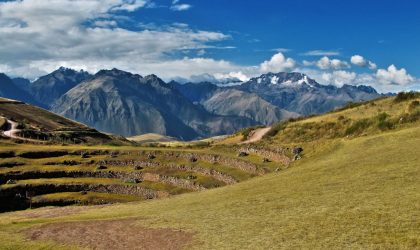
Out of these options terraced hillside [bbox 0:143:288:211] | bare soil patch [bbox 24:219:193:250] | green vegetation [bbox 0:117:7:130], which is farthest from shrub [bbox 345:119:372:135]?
green vegetation [bbox 0:117:7:130]

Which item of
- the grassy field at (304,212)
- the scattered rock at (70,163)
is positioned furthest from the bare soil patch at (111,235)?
the scattered rock at (70,163)

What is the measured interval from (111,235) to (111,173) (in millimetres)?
72723

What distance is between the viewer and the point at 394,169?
153 ft

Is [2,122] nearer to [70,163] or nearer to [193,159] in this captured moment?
[70,163]

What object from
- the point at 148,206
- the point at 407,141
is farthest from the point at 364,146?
the point at 148,206

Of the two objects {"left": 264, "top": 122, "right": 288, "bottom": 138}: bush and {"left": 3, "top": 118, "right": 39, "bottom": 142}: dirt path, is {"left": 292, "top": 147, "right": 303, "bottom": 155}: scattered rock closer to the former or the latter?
{"left": 264, "top": 122, "right": 288, "bottom": 138}: bush

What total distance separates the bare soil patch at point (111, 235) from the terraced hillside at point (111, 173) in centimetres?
4857

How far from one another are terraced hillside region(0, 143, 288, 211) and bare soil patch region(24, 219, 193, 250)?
4857 centimetres

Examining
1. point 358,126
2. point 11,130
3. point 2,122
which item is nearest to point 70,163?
point 11,130

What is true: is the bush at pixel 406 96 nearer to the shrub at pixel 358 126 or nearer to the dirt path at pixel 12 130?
the shrub at pixel 358 126

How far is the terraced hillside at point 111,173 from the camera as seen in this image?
98375 mm

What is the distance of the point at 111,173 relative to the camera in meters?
113

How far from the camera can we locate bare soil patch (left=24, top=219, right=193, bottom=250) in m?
37.7

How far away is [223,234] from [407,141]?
33.8 meters
